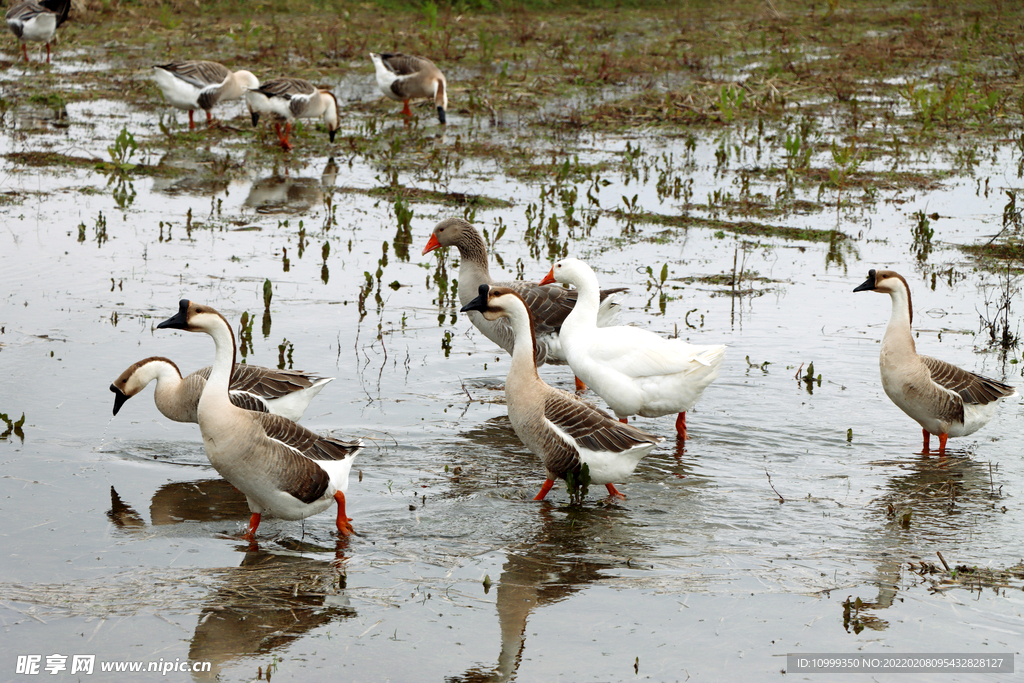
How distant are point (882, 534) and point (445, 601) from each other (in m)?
2.84

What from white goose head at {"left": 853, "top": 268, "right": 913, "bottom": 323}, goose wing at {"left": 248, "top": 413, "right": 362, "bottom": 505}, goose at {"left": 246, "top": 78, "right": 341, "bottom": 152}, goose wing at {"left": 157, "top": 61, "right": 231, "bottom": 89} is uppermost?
goose wing at {"left": 157, "top": 61, "right": 231, "bottom": 89}

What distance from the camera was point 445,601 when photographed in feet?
17.4

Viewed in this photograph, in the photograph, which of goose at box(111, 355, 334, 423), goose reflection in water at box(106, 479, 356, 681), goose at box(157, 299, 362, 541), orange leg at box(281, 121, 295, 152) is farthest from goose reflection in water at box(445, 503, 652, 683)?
orange leg at box(281, 121, 295, 152)

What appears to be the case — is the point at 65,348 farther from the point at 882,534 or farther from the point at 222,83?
the point at 222,83

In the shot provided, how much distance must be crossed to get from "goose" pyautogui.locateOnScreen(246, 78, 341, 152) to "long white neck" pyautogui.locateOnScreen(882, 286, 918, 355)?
1135 cm

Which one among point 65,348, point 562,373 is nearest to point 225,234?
point 65,348

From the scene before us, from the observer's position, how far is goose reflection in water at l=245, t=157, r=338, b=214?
13.5m

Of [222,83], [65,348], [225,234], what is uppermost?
[222,83]

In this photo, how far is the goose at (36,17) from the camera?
20.7 m

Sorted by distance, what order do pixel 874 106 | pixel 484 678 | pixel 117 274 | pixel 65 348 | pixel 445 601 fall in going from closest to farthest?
pixel 484 678
pixel 445 601
pixel 65 348
pixel 117 274
pixel 874 106

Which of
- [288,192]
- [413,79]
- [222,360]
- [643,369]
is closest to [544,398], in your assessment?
[643,369]

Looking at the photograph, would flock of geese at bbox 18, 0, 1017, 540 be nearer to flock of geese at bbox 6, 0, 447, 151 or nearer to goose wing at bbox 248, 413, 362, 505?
goose wing at bbox 248, 413, 362, 505

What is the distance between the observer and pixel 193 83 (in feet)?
56.0

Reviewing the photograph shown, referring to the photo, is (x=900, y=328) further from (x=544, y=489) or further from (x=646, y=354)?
(x=544, y=489)
